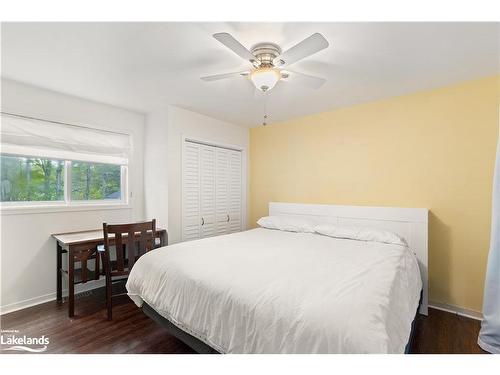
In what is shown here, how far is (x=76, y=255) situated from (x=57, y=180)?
100 centimetres

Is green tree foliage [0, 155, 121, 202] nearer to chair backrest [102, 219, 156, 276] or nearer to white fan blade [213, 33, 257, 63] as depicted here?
chair backrest [102, 219, 156, 276]

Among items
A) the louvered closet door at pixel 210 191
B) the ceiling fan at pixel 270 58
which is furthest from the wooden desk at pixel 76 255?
the ceiling fan at pixel 270 58

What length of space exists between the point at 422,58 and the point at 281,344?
231 centimetres

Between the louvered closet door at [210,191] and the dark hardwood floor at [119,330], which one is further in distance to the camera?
the louvered closet door at [210,191]

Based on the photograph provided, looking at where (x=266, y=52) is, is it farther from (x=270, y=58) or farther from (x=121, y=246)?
(x=121, y=246)

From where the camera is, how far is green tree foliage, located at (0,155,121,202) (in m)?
2.55

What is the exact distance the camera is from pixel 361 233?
259 centimetres

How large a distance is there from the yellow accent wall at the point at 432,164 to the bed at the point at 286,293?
0.27m

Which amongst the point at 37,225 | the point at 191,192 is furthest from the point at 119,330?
the point at 191,192

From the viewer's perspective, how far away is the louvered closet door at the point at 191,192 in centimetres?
333

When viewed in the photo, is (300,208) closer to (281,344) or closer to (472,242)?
(472,242)

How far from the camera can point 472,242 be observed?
2.39 m

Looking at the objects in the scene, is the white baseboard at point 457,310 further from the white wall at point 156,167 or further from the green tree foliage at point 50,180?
the green tree foliage at point 50,180
